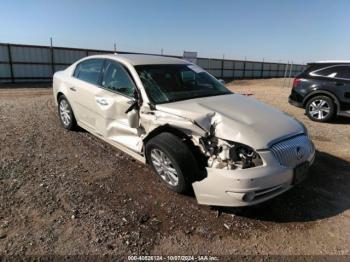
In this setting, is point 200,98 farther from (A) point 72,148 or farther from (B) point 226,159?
(A) point 72,148

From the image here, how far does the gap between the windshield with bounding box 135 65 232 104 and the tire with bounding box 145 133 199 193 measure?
61 cm

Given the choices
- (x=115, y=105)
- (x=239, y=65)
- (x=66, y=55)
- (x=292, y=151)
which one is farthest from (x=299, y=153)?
(x=239, y=65)

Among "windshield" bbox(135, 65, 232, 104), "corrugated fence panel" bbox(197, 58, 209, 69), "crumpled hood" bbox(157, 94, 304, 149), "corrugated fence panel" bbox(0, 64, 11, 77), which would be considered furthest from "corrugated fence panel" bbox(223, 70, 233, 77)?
"crumpled hood" bbox(157, 94, 304, 149)

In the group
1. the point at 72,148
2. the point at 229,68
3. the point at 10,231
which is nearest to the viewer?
the point at 10,231

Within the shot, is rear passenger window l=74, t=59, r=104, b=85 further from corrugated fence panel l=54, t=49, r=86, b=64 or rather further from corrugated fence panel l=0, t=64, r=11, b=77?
corrugated fence panel l=54, t=49, r=86, b=64

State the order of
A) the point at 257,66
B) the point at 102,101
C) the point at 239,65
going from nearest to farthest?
the point at 102,101 < the point at 239,65 < the point at 257,66

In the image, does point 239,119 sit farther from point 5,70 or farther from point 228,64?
point 228,64

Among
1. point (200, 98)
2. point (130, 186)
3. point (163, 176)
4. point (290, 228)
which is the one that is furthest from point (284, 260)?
point (200, 98)

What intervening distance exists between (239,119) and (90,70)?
9.44 feet

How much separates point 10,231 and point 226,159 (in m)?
2.21

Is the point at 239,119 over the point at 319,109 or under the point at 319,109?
over

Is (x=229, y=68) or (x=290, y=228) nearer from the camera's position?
(x=290, y=228)

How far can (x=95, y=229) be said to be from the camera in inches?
115

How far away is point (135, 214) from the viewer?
320cm
